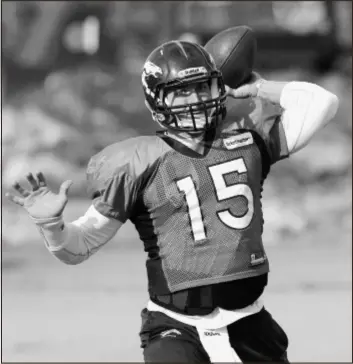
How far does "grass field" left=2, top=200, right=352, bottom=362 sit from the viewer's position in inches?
246

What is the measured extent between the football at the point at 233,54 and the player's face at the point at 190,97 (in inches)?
10.2

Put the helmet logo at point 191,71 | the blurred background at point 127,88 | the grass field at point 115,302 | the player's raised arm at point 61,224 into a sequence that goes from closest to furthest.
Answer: the player's raised arm at point 61,224 → the helmet logo at point 191,71 → the grass field at point 115,302 → the blurred background at point 127,88

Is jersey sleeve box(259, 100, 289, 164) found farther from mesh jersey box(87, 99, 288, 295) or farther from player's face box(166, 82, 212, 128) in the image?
player's face box(166, 82, 212, 128)

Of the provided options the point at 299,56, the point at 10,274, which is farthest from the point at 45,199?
the point at 299,56

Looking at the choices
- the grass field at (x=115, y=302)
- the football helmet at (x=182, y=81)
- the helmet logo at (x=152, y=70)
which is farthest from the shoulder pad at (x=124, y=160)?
the grass field at (x=115, y=302)

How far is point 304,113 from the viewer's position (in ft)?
12.4

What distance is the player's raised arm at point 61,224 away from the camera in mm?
3346

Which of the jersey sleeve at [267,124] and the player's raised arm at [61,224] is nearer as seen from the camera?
the player's raised arm at [61,224]

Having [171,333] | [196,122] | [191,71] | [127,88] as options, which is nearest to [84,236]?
[171,333]

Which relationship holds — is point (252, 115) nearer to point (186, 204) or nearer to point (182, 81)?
point (182, 81)

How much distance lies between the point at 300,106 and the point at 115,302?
4.00 m

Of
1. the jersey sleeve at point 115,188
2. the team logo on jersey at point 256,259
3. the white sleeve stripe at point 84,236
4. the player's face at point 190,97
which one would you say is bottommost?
the team logo on jersey at point 256,259

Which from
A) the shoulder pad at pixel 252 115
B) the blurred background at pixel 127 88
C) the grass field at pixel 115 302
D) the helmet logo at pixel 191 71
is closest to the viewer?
the helmet logo at pixel 191 71

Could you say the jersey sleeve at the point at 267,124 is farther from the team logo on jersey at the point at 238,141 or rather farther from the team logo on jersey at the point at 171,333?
the team logo on jersey at the point at 171,333
